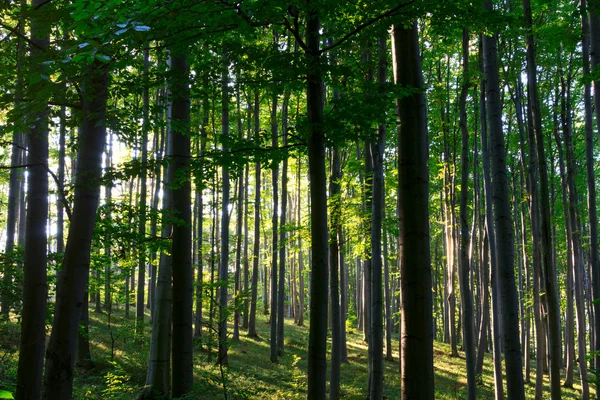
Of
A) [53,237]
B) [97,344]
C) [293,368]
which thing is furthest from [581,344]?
[53,237]

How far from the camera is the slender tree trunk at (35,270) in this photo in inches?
190

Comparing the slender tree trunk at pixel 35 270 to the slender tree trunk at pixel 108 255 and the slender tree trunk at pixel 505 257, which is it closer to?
the slender tree trunk at pixel 108 255

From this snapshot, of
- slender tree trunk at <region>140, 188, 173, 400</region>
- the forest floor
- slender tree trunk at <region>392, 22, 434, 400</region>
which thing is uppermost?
slender tree trunk at <region>392, 22, 434, 400</region>

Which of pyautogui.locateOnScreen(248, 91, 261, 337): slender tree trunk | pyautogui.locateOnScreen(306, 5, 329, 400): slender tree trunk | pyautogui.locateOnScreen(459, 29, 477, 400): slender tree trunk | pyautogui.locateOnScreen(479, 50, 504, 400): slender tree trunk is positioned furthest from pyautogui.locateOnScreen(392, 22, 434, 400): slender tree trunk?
pyautogui.locateOnScreen(248, 91, 261, 337): slender tree trunk

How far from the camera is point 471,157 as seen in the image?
21.9 meters

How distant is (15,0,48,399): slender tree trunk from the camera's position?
190 inches

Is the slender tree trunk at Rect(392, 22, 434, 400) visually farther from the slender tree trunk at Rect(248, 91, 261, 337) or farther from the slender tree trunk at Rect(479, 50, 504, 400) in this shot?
the slender tree trunk at Rect(248, 91, 261, 337)

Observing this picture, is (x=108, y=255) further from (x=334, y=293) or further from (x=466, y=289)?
(x=466, y=289)

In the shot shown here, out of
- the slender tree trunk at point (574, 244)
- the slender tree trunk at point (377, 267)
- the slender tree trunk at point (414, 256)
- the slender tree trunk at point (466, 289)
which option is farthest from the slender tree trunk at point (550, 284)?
Result: the slender tree trunk at point (414, 256)

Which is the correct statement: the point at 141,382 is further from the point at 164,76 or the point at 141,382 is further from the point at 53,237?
the point at 164,76

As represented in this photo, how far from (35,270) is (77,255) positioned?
1043 mm

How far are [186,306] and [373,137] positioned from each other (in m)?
3.47

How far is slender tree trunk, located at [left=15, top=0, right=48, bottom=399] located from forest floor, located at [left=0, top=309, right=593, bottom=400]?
9.45 ft

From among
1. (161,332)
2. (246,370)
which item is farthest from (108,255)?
(246,370)
